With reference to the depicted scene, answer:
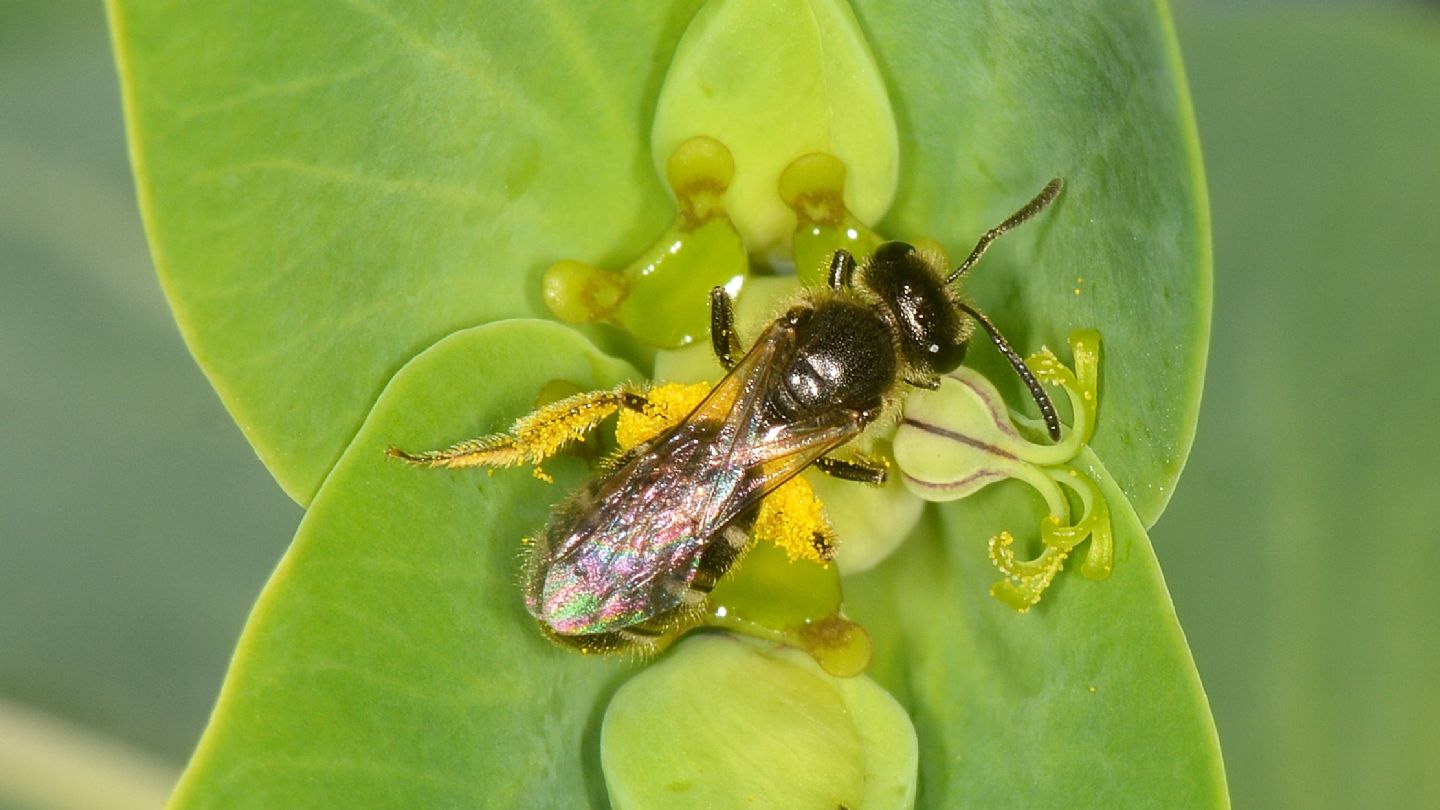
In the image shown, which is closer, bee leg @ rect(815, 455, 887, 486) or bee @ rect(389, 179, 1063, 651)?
bee @ rect(389, 179, 1063, 651)

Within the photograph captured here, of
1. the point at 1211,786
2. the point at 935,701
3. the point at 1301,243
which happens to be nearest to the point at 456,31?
the point at 935,701

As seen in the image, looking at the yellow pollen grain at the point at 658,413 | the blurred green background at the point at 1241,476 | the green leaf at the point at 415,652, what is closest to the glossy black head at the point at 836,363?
the yellow pollen grain at the point at 658,413

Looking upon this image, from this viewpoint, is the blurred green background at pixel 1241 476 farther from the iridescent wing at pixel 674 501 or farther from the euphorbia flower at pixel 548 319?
the iridescent wing at pixel 674 501

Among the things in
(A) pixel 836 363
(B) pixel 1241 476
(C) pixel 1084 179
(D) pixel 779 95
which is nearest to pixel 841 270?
(A) pixel 836 363

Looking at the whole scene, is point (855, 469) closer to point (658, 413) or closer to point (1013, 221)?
point (658, 413)

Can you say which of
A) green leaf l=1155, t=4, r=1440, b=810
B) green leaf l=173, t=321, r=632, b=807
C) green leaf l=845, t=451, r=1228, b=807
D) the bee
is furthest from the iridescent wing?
green leaf l=1155, t=4, r=1440, b=810

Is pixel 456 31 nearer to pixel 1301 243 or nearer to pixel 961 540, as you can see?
pixel 961 540

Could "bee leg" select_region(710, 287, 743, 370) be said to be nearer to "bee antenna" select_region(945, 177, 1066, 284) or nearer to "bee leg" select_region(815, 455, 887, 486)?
"bee leg" select_region(815, 455, 887, 486)
